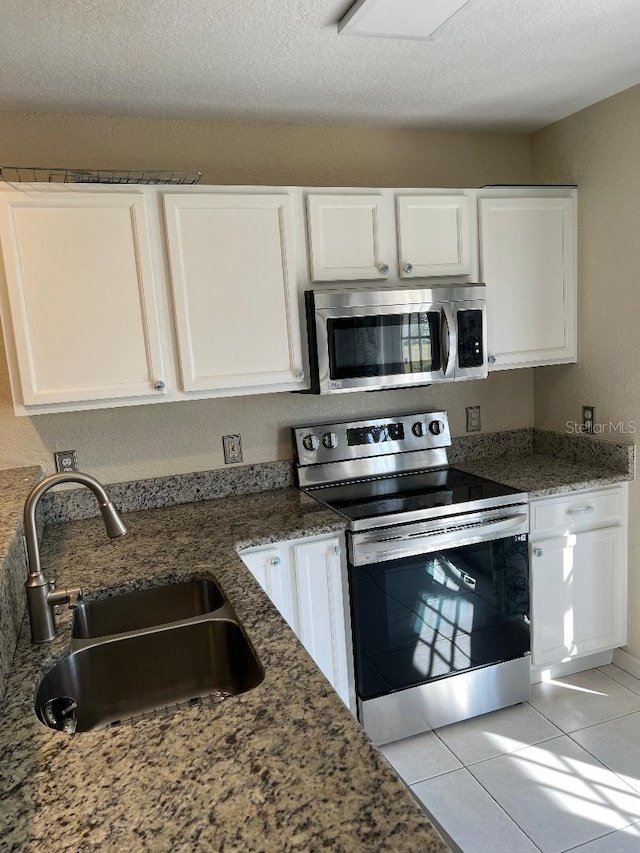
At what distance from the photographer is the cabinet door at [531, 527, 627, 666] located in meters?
2.62

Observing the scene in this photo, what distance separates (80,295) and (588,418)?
7.36 ft

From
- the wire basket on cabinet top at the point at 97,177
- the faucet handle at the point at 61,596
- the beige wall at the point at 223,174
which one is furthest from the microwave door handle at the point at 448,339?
the faucet handle at the point at 61,596

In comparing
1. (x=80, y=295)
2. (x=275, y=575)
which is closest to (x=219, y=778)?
(x=275, y=575)

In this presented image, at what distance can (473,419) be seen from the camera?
10.2ft

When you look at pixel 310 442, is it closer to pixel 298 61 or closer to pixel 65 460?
pixel 65 460

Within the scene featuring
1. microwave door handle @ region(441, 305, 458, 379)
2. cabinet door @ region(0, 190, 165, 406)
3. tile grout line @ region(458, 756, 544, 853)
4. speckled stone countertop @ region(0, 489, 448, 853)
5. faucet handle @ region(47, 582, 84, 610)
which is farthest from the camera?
microwave door handle @ region(441, 305, 458, 379)

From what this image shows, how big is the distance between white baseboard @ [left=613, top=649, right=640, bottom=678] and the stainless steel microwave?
1.44 m

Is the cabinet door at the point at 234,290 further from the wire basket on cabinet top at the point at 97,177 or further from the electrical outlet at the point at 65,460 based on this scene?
the electrical outlet at the point at 65,460

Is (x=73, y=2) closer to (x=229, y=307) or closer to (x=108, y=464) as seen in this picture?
(x=229, y=307)

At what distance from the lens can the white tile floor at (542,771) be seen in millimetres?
1942

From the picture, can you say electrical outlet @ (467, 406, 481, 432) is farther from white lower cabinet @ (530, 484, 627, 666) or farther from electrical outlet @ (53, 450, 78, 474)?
electrical outlet @ (53, 450, 78, 474)

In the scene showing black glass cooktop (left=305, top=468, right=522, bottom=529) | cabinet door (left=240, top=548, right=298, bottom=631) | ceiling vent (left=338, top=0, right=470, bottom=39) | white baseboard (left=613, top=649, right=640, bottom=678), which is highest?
ceiling vent (left=338, top=0, right=470, bottom=39)

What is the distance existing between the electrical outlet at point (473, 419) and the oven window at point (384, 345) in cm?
61

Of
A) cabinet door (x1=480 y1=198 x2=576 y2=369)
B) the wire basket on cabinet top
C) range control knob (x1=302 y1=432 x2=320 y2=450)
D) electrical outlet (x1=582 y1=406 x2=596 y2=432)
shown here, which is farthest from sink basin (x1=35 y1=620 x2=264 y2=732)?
electrical outlet (x1=582 y1=406 x2=596 y2=432)
